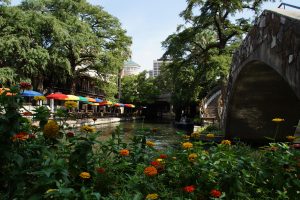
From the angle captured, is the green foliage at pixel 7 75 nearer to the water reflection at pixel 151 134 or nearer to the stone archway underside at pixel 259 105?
the water reflection at pixel 151 134

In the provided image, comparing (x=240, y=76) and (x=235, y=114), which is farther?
(x=235, y=114)

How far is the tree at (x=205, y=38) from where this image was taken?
28.6 m

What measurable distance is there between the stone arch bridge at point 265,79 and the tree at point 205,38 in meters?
10.1

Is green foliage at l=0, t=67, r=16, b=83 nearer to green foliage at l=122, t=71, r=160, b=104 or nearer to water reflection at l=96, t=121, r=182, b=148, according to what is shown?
water reflection at l=96, t=121, r=182, b=148

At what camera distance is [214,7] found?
2855 cm

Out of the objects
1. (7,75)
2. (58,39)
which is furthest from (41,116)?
(58,39)

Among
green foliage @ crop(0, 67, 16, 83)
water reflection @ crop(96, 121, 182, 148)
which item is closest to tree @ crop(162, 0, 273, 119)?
water reflection @ crop(96, 121, 182, 148)

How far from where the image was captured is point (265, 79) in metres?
11.5

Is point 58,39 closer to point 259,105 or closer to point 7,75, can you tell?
point 7,75

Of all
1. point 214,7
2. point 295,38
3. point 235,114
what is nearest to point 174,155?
point 295,38

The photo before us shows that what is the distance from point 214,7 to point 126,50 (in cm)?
1690

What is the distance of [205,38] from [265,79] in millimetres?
22831

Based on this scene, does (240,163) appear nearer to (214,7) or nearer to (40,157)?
(40,157)

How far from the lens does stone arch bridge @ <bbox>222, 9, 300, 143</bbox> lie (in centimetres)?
628
